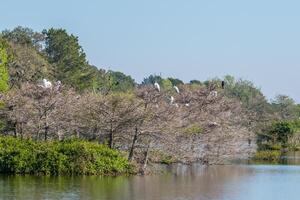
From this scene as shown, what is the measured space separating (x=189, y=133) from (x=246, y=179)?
21.3ft

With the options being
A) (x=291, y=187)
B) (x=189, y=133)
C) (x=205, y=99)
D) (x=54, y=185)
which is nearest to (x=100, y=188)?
(x=54, y=185)

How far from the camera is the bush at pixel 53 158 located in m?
36.3

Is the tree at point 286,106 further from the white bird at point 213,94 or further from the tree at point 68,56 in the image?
the white bird at point 213,94

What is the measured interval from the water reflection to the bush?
4.23 ft

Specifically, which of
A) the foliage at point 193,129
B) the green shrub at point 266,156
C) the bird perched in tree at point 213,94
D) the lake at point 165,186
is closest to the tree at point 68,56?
the green shrub at point 266,156

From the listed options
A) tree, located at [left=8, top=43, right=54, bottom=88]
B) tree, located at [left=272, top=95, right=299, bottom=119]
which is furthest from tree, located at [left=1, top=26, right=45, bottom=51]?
tree, located at [left=272, top=95, right=299, bottom=119]

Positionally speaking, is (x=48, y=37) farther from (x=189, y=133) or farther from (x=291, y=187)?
(x=291, y=187)

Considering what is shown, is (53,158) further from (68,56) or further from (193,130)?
(68,56)

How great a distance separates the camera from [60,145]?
36.9m

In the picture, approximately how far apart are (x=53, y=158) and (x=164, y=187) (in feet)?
21.9

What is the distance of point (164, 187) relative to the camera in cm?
3272

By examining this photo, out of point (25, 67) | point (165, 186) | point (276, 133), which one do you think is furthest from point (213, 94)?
point (276, 133)

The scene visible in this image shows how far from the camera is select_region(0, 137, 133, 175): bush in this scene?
119ft

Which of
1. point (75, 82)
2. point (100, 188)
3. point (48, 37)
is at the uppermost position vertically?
point (48, 37)
